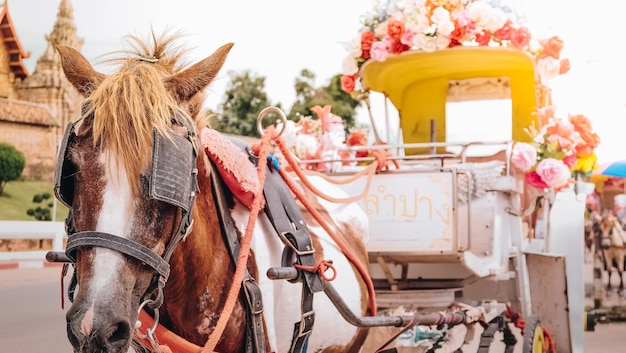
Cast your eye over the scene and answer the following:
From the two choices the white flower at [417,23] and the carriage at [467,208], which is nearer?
the carriage at [467,208]

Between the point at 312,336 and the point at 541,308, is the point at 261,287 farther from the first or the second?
the point at 541,308

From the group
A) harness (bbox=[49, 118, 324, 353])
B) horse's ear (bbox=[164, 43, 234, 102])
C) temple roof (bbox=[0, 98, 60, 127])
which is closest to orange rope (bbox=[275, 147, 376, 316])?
harness (bbox=[49, 118, 324, 353])

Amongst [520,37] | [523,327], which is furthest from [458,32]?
[523,327]

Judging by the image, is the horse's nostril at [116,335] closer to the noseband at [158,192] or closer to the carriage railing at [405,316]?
the noseband at [158,192]

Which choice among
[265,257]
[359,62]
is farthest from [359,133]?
[265,257]

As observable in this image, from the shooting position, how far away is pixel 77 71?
207 centimetres

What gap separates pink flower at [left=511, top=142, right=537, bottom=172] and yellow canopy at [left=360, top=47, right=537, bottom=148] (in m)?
0.82

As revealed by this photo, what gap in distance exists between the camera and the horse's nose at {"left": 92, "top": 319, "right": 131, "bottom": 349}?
1.64m

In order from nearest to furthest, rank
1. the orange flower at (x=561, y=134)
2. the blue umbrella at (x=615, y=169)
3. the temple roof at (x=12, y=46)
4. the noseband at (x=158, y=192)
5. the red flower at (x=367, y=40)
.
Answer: the noseband at (x=158, y=192), the orange flower at (x=561, y=134), the red flower at (x=367, y=40), the blue umbrella at (x=615, y=169), the temple roof at (x=12, y=46)

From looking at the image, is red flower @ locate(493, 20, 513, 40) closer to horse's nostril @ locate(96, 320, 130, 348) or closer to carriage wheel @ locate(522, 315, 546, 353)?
carriage wheel @ locate(522, 315, 546, 353)

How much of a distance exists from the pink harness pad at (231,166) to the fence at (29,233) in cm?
A: 933

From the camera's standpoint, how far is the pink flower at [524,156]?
4.73m

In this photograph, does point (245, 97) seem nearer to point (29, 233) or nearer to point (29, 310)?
point (29, 233)

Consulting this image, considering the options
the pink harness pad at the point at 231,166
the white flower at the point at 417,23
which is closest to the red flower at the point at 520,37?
the white flower at the point at 417,23
